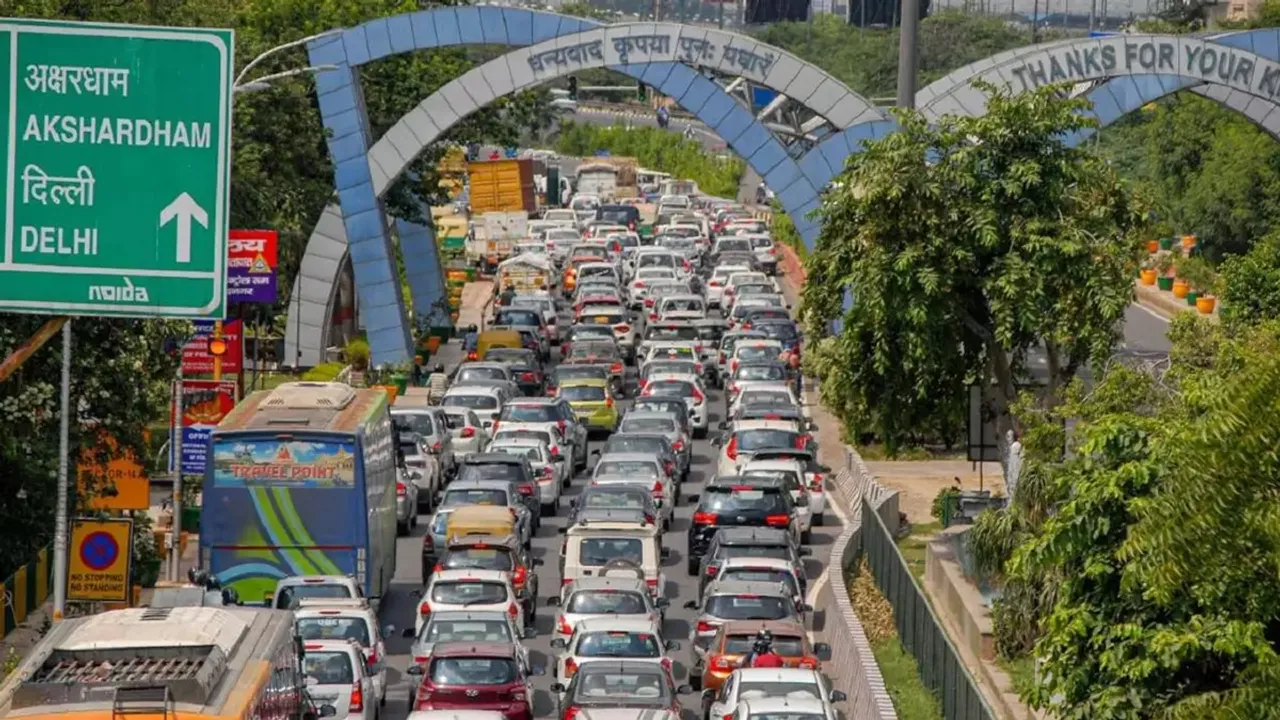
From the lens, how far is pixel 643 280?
2997 inches

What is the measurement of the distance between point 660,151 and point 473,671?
129m

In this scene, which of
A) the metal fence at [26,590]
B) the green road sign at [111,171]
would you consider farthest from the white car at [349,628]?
the green road sign at [111,171]

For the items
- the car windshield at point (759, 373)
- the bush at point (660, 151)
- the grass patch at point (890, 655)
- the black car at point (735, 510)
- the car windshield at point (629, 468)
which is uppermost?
the bush at point (660, 151)

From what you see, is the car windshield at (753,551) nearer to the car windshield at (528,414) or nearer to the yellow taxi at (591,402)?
the car windshield at (528,414)

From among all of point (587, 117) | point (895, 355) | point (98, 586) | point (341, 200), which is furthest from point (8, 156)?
point (587, 117)

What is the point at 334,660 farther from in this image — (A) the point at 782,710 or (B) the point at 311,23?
(B) the point at 311,23

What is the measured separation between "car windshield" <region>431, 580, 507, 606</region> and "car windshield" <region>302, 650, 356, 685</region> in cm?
464

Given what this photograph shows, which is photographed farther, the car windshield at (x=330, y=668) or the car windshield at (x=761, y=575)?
the car windshield at (x=761, y=575)

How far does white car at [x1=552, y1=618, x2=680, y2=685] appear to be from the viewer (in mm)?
29359

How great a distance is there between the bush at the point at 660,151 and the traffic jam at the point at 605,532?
235ft

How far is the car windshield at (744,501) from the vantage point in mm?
38688

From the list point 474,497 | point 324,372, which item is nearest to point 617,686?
point 474,497

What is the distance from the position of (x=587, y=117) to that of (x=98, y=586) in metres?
168

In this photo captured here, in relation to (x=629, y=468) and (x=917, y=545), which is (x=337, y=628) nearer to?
(x=917, y=545)
